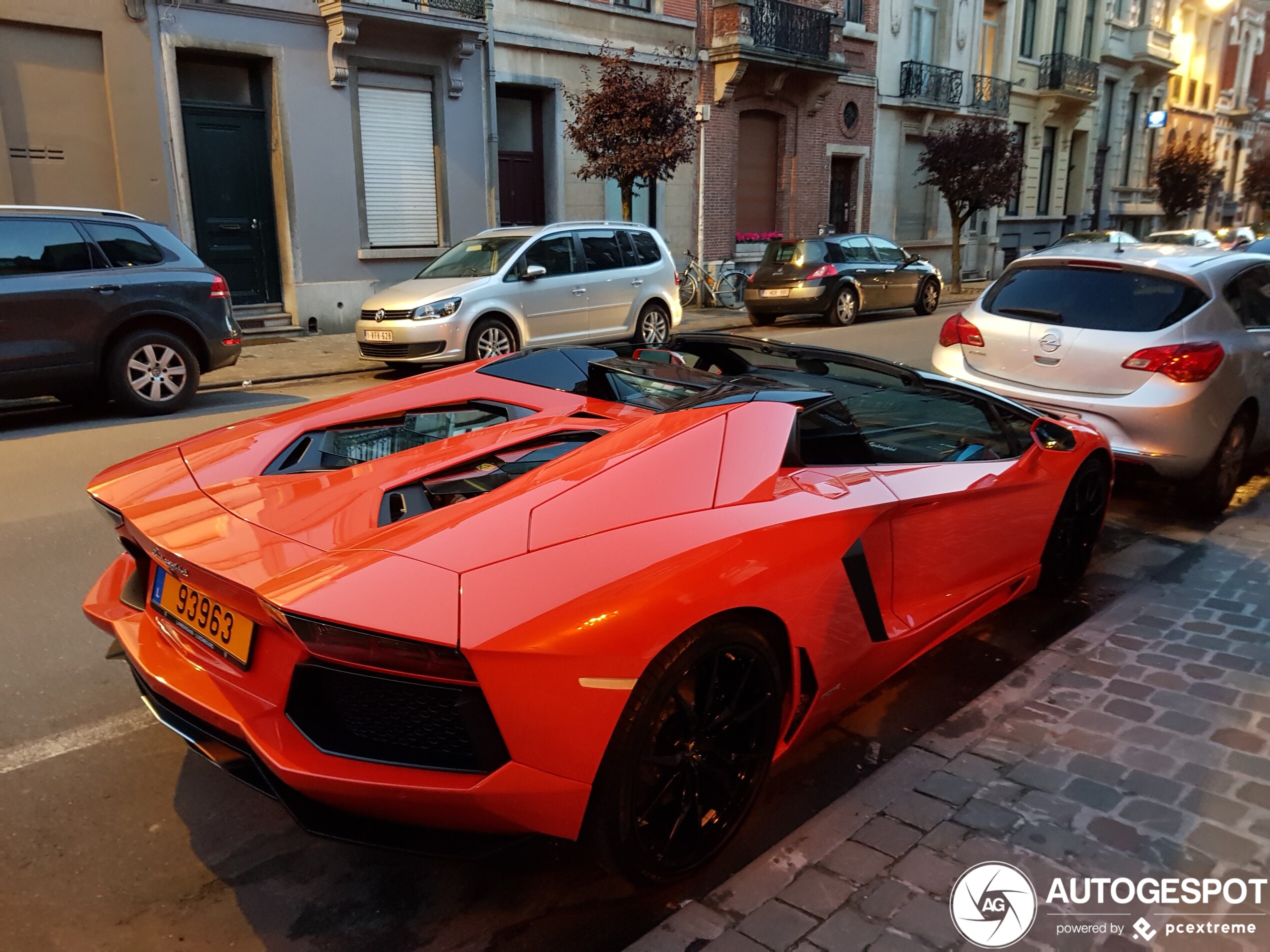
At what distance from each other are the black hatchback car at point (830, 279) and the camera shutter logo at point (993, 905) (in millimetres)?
15131

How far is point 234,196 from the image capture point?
15.3 meters

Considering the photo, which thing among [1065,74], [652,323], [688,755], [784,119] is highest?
[1065,74]

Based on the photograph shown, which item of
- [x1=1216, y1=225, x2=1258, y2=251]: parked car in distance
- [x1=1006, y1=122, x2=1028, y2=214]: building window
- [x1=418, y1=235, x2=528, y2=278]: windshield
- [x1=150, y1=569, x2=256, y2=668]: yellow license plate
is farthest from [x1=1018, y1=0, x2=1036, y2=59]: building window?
[x1=150, y1=569, x2=256, y2=668]: yellow license plate

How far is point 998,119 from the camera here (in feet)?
96.2

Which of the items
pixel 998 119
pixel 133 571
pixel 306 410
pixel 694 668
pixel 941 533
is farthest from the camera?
pixel 998 119

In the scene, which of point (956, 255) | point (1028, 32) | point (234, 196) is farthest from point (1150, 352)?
point (1028, 32)

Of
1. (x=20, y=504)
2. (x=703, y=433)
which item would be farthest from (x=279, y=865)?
(x=20, y=504)

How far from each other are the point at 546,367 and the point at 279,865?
6.47ft

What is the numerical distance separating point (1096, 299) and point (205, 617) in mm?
5586

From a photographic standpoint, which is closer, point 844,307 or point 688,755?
point 688,755

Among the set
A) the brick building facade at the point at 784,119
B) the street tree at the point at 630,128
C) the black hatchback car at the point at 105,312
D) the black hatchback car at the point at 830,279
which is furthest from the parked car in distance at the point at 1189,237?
the black hatchback car at the point at 105,312

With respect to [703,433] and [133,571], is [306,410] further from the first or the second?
[703,433]

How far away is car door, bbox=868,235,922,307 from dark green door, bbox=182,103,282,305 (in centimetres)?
1091

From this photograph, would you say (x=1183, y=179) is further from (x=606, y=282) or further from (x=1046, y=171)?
(x=606, y=282)
